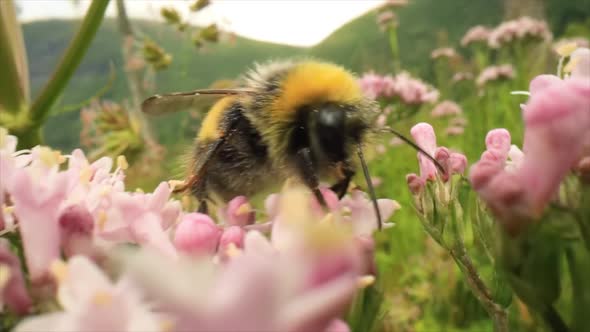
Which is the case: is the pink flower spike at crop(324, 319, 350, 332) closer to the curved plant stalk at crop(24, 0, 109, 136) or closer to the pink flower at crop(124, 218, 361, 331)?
the pink flower at crop(124, 218, 361, 331)

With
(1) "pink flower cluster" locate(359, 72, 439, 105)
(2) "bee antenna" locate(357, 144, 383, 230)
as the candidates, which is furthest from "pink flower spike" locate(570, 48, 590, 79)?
(1) "pink flower cluster" locate(359, 72, 439, 105)

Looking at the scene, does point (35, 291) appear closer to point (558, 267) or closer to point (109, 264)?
point (109, 264)

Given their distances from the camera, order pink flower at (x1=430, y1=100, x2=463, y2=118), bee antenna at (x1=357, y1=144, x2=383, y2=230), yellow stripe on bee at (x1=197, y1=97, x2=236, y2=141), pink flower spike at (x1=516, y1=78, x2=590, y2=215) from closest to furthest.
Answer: pink flower spike at (x1=516, y1=78, x2=590, y2=215) < bee antenna at (x1=357, y1=144, x2=383, y2=230) < yellow stripe on bee at (x1=197, y1=97, x2=236, y2=141) < pink flower at (x1=430, y1=100, x2=463, y2=118)

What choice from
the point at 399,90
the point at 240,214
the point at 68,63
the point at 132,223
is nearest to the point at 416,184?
the point at 240,214

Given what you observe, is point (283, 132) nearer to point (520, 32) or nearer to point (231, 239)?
point (231, 239)

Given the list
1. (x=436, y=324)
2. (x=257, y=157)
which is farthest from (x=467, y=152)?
(x=257, y=157)

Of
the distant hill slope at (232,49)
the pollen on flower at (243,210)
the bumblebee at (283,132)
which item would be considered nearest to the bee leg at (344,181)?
the bumblebee at (283,132)
